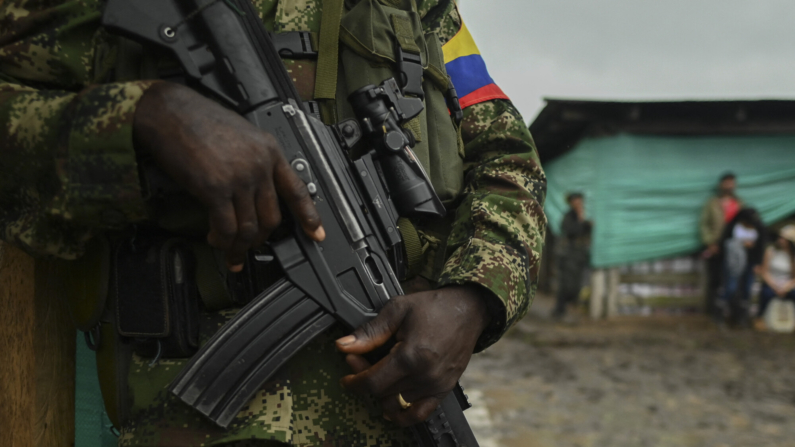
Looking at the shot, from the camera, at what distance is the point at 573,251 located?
8.40 meters

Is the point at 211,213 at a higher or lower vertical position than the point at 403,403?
higher

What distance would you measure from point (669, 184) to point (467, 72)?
7633 millimetres

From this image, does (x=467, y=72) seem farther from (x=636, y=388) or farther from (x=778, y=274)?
(x=778, y=274)

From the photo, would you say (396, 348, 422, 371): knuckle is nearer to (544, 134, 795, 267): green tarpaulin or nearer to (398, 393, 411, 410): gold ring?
(398, 393, 411, 410): gold ring

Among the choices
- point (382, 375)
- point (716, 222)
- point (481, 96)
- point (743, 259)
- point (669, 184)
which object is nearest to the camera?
point (382, 375)

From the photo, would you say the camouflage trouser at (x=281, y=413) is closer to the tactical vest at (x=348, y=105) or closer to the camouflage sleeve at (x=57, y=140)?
the tactical vest at (x=348, y=105)

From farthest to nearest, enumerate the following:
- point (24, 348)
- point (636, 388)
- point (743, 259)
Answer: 1. point (743, 259)
2. point (636, 388)
3. point (24, 348)

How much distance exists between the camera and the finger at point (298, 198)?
2.87 ft

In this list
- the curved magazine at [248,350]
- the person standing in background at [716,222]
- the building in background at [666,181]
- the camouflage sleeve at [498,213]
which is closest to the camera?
the curved magazine at [248,350]

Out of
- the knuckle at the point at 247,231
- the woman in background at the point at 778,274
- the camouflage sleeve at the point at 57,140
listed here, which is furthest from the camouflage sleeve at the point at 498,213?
the woman in background at the point at 778,274

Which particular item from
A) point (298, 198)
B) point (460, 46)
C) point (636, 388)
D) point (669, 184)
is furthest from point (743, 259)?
point (298, 198)

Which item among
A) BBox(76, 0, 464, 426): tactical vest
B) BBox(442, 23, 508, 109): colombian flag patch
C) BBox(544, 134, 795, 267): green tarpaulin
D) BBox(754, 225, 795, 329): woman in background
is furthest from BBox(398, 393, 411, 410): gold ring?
BBox(754, 225, 795, 329): woman in background

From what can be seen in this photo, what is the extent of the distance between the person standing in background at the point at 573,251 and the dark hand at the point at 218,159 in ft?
25.9

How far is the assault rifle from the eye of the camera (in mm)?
929
